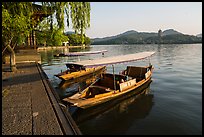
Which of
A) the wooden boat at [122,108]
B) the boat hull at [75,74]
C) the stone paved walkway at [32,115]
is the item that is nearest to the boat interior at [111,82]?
the wooden boat at [122,108]

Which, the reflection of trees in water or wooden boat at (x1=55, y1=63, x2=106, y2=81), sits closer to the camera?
the reflection of trees in water

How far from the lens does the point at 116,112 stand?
12.2 metres

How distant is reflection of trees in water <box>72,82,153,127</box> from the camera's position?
11.0m

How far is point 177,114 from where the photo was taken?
11.8m

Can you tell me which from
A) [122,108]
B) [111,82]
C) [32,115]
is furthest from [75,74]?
[32,115]

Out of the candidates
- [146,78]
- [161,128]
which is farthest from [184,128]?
[146,78]

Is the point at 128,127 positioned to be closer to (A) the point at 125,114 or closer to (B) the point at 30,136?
(A) the point at 125,114

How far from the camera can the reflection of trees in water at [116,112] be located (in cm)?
1102

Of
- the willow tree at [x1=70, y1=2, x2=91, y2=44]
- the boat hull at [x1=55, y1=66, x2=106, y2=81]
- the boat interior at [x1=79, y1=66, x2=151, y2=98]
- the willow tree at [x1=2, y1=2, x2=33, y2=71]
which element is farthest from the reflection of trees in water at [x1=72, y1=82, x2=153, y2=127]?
the boat hull at [x1=55, y1=66, x2=106, y2=81]

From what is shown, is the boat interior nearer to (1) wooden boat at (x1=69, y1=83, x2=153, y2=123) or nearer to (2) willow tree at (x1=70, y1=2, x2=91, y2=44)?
(1) wooden boat at (x1=69, y1=83, x2=153, y2=123)

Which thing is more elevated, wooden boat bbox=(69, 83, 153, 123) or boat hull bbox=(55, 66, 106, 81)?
boat hull bbox=(55, 66, 106, 81)

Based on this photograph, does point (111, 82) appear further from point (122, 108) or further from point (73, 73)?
point (73, 73)

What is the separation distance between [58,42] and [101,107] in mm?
12649

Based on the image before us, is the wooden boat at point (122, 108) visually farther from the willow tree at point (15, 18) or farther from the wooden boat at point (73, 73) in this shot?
the willow tree at point (15, 18)
